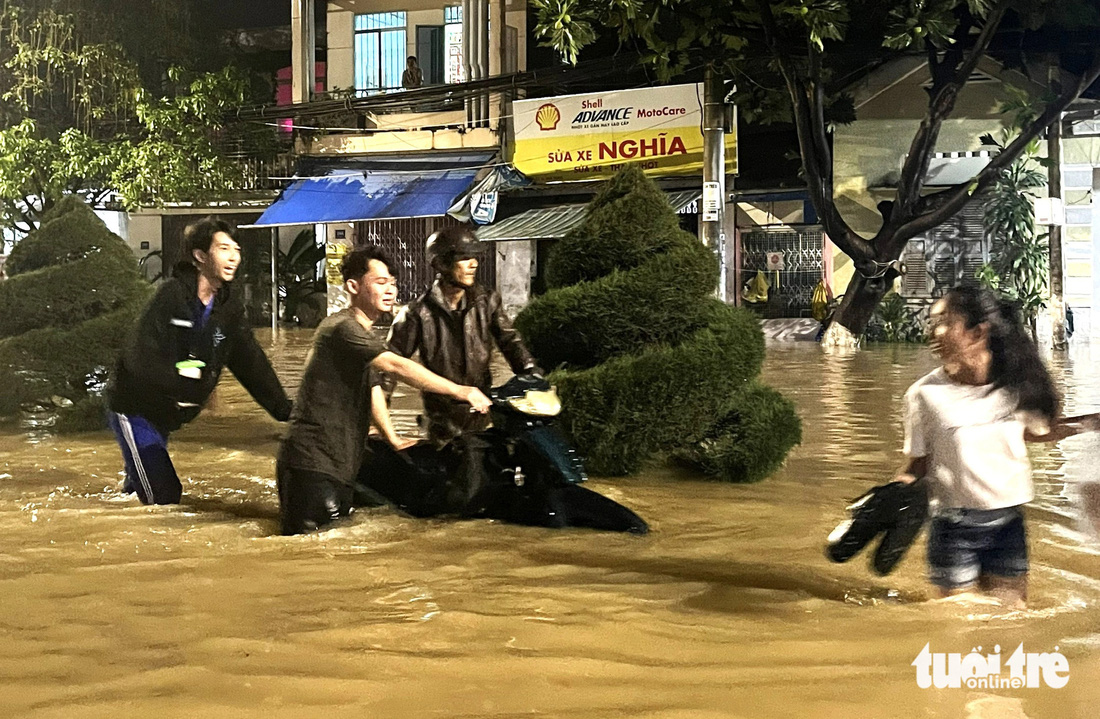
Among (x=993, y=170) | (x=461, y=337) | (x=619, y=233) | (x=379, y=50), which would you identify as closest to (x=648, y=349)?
(x=619, y=233)

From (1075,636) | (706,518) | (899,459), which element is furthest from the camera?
(899,459)

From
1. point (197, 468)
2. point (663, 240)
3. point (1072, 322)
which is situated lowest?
point (197, 468)

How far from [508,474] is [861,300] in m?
4.79

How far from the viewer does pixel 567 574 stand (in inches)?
138

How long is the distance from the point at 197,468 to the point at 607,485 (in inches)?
93.8

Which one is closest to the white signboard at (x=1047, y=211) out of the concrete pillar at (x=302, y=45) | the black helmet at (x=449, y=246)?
the concrete pillar at (x=302, y=45)

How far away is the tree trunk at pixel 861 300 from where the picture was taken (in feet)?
25.2

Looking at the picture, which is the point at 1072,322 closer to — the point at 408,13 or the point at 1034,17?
the point at 1034,17

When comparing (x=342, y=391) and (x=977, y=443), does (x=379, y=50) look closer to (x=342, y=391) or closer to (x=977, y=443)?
(x=342, y=391)

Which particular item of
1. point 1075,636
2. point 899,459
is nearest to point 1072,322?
point 899,459

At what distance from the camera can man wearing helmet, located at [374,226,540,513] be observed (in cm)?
412

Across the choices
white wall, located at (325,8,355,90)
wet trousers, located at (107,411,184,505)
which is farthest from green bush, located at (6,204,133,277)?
wet trousers, located at (107,411,184,505)

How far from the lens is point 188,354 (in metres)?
4.25

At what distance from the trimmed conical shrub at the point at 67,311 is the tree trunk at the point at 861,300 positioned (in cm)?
518
